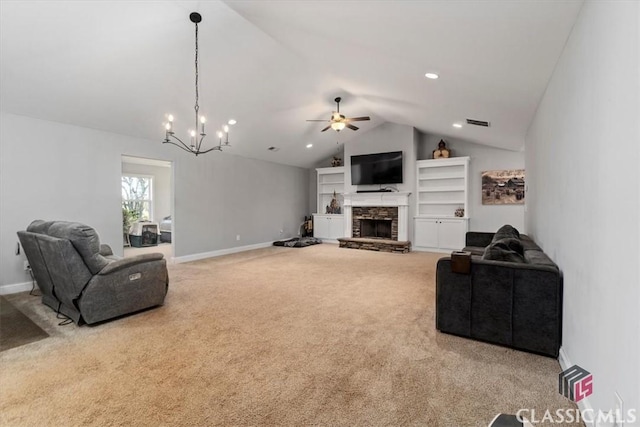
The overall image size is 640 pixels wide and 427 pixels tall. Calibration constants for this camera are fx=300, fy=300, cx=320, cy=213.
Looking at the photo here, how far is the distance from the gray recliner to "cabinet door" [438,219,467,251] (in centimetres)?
627

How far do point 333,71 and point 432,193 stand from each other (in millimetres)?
4563

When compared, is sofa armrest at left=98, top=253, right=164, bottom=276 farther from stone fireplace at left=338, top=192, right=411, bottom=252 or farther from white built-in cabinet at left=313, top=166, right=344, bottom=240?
white built-in cabinet at left=313, top=166, right=344, bottom=240

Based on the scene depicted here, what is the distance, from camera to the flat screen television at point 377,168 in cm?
779

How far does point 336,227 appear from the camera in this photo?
9125 mm

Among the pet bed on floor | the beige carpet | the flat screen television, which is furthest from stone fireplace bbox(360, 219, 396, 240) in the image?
the beige carpet

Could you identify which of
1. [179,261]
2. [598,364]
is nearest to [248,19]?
[598,364]

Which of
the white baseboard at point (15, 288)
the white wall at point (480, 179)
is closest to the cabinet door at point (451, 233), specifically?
the white wall at point (480, 179)

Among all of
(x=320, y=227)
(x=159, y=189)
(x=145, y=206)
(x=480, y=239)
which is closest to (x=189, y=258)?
(x=320, y=227)

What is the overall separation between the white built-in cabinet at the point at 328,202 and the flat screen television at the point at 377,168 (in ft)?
2.91

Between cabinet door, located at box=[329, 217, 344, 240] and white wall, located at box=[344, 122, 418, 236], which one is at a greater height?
white wall, located at box=[344, 122, 418, 236]

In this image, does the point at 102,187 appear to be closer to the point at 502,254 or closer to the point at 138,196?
the point at 138,196

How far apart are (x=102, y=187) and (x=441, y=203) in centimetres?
726

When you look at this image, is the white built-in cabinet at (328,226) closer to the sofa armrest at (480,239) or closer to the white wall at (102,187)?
the white wall at (102,187)

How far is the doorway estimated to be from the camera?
8.41 meters
